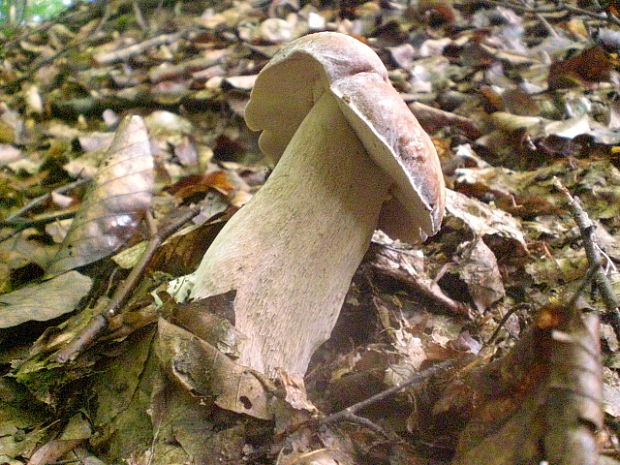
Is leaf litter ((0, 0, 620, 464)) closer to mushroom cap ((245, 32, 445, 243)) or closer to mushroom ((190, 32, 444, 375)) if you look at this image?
mushroom ((190, 32, 444, 375))

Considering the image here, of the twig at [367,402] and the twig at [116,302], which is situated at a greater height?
the twig at [116,302]

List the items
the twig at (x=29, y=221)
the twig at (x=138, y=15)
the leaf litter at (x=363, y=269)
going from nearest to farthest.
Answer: the leaf litter at (x=363, y=269) → the twig at (x=29, y=221) → the twig at (x=138, y=15)

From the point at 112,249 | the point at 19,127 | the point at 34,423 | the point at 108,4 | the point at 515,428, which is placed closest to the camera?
the point at 515,428

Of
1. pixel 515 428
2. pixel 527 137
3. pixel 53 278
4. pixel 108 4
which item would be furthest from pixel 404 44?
pixel 108 4

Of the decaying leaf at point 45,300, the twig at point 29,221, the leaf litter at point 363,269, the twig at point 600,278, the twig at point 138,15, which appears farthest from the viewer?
the twig at point 138,15

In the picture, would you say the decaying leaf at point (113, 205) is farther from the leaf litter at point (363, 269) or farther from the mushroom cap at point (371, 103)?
the mushroom cap at point (371, 103)

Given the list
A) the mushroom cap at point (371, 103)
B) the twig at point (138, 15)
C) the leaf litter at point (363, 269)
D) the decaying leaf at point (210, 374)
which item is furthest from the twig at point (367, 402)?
the twig at point (138, 15)

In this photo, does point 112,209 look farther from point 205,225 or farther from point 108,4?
point 108,4
